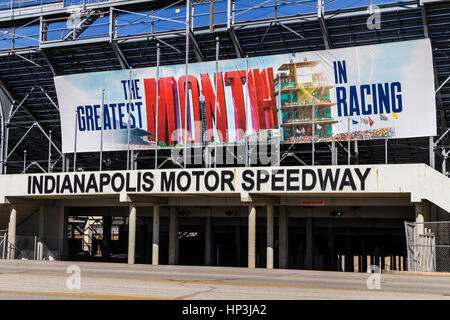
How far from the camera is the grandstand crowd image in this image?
31766mm

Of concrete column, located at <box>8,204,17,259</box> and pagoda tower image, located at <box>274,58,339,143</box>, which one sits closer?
concrete column, located at <box>8,204,17,259</box>

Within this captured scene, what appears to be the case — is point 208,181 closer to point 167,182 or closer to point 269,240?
point 167,182

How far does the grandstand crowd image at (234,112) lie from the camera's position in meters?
31.8

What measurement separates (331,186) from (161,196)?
1091 cm

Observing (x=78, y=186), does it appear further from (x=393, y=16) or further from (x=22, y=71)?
(x=393, y=16)

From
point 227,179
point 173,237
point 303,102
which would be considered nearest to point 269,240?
point 227,179

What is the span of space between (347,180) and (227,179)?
6.26 meters

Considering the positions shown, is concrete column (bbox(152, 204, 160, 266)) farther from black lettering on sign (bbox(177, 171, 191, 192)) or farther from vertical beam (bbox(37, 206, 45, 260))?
vertical beam (bbox(37, 206, 45, 260))

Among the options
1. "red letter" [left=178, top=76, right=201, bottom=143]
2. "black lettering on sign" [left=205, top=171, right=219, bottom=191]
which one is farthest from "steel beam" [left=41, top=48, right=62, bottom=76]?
"black lettering on sign" [left=205, top=171, right=219, bottom=191]

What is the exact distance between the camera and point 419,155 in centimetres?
4559

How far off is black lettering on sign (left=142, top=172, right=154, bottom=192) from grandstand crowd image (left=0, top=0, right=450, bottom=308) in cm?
11

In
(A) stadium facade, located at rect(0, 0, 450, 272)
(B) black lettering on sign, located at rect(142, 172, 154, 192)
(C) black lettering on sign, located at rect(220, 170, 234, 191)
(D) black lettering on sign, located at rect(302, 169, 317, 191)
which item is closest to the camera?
(D) black lettering on sign, located at rect(302, 169, 317, 191)
